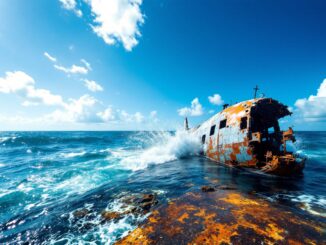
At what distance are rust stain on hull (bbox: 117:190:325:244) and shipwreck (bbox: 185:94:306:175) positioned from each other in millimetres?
5787

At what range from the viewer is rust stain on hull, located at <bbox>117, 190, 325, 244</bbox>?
482 centimetres

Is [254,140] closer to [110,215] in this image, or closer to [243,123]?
Result: [243,123]

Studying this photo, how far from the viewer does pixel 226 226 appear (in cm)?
542

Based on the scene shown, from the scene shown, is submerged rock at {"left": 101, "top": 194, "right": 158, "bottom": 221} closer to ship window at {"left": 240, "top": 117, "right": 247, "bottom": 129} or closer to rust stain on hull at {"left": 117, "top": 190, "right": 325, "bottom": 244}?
rust stain on hull at {"left": 117, "top": 190, "right": 325, "bottom": 244}

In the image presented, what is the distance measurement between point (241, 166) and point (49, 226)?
44.9 feet

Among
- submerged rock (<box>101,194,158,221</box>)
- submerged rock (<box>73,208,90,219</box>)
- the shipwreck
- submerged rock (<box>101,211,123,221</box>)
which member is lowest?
submerged rock (<box>73,208,90,219</box>)

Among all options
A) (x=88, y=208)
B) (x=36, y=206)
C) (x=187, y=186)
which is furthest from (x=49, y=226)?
(x=187, y=186)

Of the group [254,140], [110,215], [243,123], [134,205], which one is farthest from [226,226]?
[243,123]

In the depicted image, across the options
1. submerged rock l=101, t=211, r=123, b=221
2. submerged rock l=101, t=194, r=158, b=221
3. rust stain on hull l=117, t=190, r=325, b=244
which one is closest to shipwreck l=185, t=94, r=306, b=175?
rust stain on hull l=117, t=190, r=325, b=244

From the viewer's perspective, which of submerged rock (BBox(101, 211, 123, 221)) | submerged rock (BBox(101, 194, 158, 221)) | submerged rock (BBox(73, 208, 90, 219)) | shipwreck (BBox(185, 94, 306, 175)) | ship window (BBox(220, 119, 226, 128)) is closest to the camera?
submerged rock (BBox(101, 211, 123, 221))

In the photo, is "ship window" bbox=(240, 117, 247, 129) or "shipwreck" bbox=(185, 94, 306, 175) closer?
"shipwreck" bbox=(185, 94, 306, 175)

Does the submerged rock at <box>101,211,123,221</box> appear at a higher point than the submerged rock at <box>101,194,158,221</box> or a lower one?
lower

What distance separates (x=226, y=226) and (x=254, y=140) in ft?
27.9

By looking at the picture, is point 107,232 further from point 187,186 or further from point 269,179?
point 269,179
